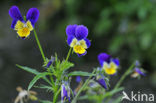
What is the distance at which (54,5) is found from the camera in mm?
4250

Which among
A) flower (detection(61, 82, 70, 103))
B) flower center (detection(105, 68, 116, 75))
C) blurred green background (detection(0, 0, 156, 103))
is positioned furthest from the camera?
blurred green background (detection(0, 0, 156, 103))

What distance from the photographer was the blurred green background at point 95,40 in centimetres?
349

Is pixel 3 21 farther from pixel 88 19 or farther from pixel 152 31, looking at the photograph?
pixel 152 31

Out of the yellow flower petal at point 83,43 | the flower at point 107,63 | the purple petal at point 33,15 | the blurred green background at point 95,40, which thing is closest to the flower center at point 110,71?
the flower at point 107,63

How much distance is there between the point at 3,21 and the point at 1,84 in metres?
2.21

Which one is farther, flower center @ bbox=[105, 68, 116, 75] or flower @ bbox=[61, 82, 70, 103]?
flower center @ bbox=[105, 68, 116, 75]

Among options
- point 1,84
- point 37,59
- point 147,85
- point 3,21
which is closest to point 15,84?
point 1,84

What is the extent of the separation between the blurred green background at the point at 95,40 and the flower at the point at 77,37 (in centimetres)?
205

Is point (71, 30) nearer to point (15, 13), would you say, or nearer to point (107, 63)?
point (15, 13)

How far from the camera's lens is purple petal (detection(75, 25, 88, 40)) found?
117 cm

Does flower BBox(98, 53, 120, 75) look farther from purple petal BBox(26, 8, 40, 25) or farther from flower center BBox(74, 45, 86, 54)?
purple petal BBox(26, 8, 40, 25)

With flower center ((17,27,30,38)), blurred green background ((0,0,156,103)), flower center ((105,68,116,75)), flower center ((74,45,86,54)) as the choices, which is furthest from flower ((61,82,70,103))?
blurred green background ((0,0,156,103))

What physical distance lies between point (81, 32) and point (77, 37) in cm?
3

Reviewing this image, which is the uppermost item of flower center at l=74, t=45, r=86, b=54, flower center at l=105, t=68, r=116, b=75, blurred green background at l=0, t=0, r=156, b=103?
blurred green background at l=0, t=0, r=156, b=103
